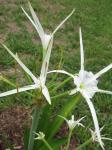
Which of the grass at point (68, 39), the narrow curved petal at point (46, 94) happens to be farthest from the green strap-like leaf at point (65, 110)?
the grass at point (68, 39)

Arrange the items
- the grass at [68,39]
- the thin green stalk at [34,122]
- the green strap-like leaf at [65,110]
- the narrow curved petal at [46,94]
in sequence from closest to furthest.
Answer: the narrow curved petal at [46,94] < the thin green stalk at [34,122] < the green strap-like leaf at [65,110] < the grass at [68,39]

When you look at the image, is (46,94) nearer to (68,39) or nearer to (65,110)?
(65,110)

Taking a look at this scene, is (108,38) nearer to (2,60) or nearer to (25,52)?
(25,52)

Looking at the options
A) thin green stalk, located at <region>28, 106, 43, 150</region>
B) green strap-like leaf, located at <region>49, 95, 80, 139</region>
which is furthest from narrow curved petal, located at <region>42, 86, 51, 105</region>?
green strap-like leaf, located at <region>49, 95, 80, 139</region>

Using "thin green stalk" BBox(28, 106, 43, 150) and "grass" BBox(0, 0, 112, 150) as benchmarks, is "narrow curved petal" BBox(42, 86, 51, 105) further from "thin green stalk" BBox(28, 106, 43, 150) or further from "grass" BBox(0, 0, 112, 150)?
"grass" BBox(0, 0, 112, 150)

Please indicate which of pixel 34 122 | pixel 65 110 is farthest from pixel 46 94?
pixel 65 110

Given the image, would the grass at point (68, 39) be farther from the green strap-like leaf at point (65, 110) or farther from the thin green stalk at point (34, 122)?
the thin green stalk at point (34, 122)

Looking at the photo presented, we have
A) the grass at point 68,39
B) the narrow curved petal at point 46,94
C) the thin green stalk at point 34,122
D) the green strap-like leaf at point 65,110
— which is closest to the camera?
the narrow curved petal at point 46,94

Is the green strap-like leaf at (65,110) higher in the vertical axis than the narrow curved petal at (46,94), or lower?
higher

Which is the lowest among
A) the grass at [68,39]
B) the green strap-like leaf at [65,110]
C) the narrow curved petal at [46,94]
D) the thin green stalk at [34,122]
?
the narrow curved petal at [46,94]
